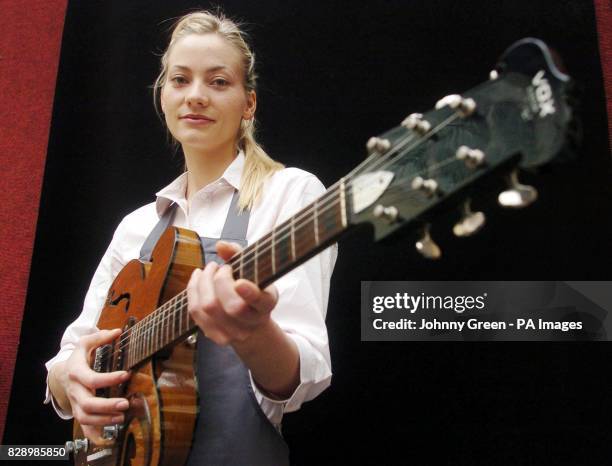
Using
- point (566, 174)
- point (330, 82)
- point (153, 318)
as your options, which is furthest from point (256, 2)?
point (153, 318)

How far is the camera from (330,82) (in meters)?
1.74

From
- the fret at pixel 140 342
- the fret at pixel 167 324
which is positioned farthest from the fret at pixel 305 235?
the fret at pixel 140 342

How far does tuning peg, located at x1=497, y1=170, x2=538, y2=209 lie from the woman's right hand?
77 cm

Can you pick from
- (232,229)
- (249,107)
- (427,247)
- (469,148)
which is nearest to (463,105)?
(469,148)

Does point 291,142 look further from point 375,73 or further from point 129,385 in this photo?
point 129,385

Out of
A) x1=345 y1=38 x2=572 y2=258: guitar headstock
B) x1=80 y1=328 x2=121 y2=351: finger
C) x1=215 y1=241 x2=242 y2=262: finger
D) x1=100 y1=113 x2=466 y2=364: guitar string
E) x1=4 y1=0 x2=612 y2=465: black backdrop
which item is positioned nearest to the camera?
x1=345 y1=38 x2=572 y2=258: guitar headstock

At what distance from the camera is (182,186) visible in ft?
5.13

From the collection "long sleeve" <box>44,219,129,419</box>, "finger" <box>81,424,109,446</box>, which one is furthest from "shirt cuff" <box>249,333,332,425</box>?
"long sleeve" <box>44,219,129,419</box>

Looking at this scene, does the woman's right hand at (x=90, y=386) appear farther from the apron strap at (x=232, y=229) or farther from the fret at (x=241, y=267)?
the fret at (x=241, y=267)

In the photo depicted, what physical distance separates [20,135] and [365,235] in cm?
119

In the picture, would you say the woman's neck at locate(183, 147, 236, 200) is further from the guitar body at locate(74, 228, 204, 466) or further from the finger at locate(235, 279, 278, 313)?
the finger at locate(235, 279, 278, 313)

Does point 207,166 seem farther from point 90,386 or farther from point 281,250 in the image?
point 281,250

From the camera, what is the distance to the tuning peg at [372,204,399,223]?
28.2 inches

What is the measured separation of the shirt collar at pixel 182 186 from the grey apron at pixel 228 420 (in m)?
0.40
